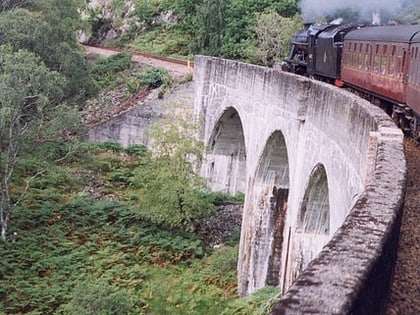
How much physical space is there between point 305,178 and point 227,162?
12212mm

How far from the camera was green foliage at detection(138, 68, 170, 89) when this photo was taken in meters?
32.7

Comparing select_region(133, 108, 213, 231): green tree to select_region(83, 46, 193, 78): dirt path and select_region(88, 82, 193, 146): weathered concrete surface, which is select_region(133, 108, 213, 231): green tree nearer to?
select_region(88, 82, 193, 146): weathered concrete surface

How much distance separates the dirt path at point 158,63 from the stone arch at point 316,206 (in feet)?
62.8

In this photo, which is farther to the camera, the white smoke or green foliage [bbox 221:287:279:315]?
the white smoke

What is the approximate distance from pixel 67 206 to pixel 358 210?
19.1 m

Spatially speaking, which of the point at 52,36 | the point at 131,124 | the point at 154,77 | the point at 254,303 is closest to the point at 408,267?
the point at 254,303

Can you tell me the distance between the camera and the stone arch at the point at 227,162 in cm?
2509

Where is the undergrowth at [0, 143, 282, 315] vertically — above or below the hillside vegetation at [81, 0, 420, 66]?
below

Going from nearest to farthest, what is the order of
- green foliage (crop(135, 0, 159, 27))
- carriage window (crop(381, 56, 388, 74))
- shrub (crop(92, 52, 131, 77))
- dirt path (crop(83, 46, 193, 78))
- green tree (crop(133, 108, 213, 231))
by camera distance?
carriage window (crop(381, 56, 388, 74)) → green tree (crop(133, 108, 213, 231)) → dirt path (crop(83, 46, 193, 78)) → shrub (crop(92, 52, 131, 77)) → green foliage (crop(135, 0, 159, 27))

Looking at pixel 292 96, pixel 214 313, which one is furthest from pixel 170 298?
pixel 292 96

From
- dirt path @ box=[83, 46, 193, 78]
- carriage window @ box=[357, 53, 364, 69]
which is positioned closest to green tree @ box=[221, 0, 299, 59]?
dirt path @ box=[83, 46, 193, 78]

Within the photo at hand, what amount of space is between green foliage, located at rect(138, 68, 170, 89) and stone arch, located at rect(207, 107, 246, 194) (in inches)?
308

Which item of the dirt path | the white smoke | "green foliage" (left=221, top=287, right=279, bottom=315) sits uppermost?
the white smoke

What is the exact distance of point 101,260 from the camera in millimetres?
19594
